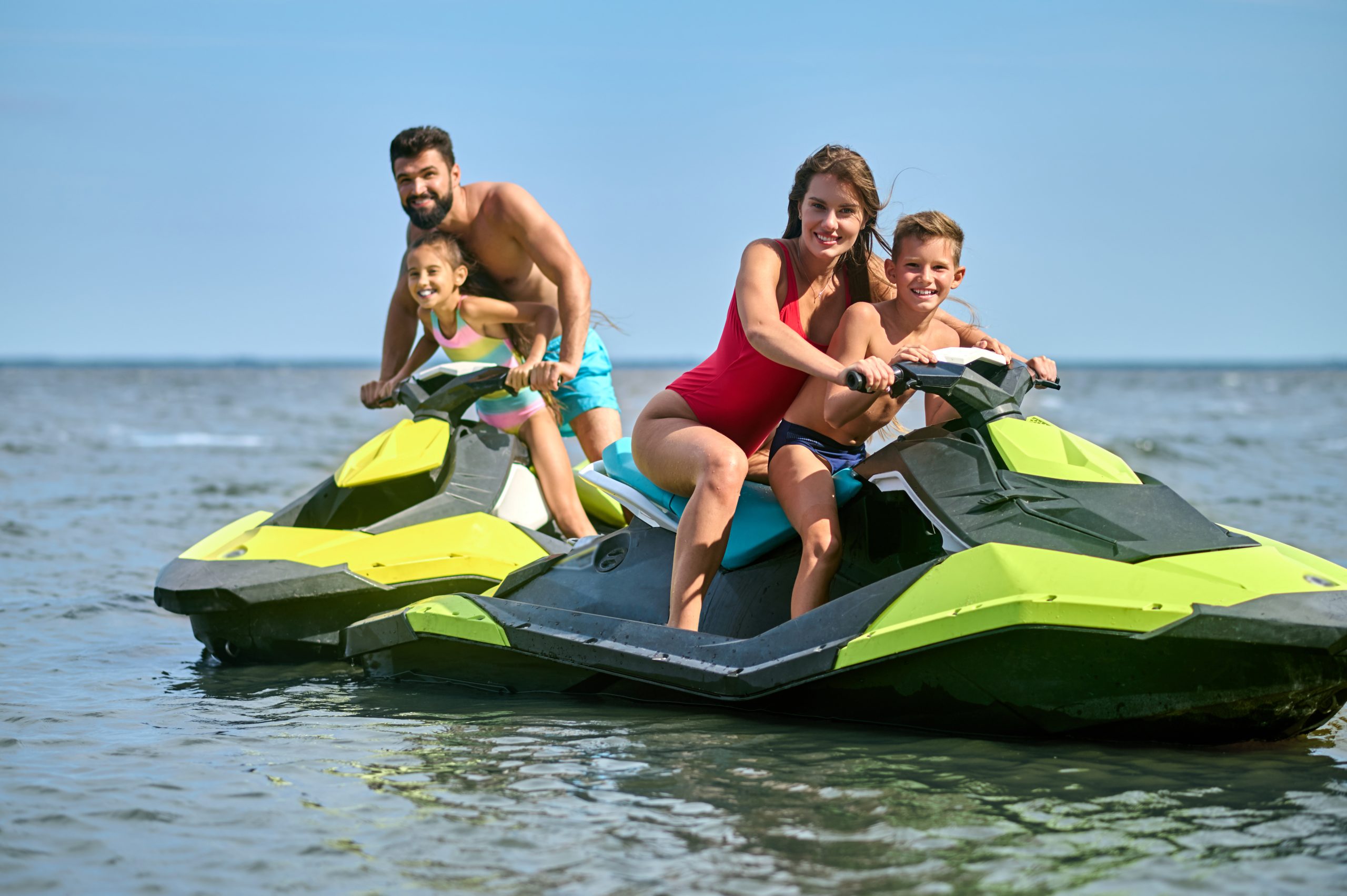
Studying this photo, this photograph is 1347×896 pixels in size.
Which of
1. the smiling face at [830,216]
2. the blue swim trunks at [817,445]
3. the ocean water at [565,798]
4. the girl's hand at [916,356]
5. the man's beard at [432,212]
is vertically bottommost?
the ocean water at [565,798]

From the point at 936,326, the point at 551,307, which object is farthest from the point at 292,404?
Answer: the point at 936,326

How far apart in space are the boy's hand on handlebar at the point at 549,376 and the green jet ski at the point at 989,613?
113 cm

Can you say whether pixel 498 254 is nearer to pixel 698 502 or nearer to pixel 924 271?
pixel 698 502

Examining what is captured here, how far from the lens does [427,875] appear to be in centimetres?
272

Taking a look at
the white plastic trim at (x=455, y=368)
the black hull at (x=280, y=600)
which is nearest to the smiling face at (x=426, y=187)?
the white plastic trim at (x=455, y=368)

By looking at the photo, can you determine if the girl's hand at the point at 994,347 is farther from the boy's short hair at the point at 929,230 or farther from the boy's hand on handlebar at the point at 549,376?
the boy's hand on handlebar at the point at 549,376

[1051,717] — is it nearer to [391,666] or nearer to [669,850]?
[669,850]

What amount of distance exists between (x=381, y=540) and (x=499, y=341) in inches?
45.9

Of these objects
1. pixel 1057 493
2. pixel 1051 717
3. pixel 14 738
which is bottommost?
pixel 14 738

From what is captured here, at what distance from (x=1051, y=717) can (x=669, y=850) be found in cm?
122

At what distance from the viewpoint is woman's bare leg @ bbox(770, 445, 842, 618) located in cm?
386

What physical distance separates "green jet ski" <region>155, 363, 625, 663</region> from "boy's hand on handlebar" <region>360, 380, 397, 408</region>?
0.11 meters

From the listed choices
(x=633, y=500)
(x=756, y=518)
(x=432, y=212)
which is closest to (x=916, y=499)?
(x=756, y=518)

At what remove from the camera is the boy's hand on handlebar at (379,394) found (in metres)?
6.10
